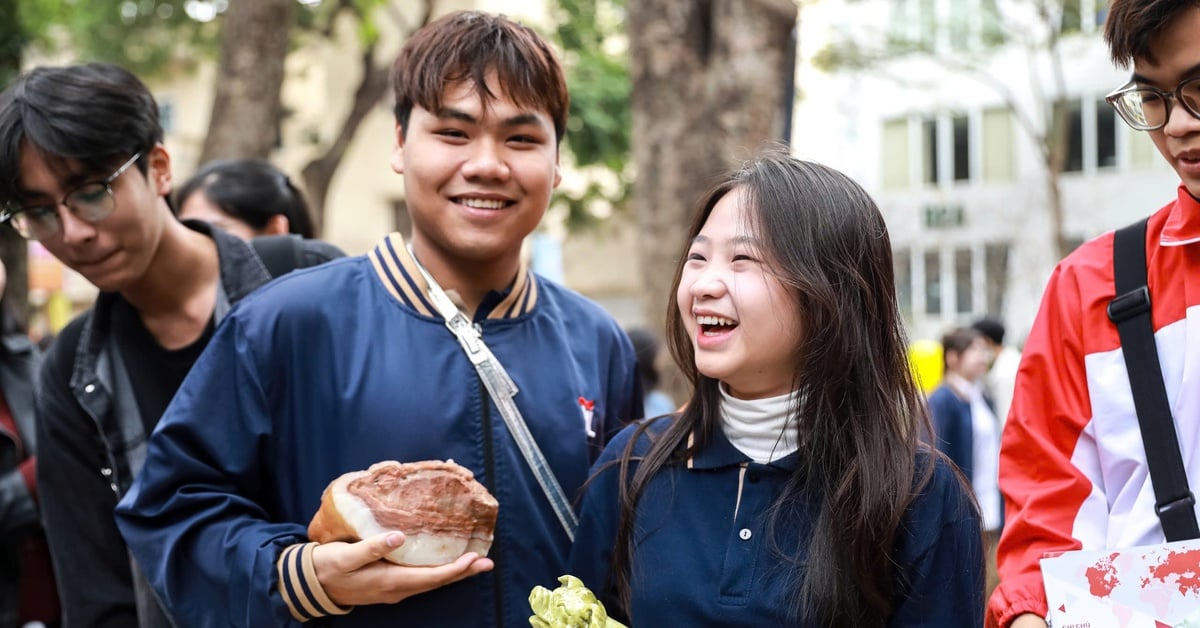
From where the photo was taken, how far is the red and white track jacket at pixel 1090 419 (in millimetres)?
2291

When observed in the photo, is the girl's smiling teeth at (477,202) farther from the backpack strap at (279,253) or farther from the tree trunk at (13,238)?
the tree trunk at (13,238)

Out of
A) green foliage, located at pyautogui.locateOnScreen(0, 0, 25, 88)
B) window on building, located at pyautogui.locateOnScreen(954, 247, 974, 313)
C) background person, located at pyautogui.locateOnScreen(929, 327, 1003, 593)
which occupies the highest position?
green foliage, located at pyautogui.locateOnScreen(0, 0, 25, 88)

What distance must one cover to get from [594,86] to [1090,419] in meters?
13.7

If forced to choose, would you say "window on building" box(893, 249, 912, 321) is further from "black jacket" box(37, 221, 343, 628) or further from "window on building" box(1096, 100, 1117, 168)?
"black jacket" box(37, 221, 343, 628)

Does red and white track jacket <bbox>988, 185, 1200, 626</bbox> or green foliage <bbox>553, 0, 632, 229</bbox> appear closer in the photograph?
Result: red and white track jacket <bbox>988, 185, 1200, 626</bbox>

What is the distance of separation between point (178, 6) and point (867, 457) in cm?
1394

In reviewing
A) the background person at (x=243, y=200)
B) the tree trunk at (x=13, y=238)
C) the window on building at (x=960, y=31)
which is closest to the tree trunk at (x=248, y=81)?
the tree trunk at (x=13, y=238)

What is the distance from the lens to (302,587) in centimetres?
239

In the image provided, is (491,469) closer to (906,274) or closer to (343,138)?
(343,138)

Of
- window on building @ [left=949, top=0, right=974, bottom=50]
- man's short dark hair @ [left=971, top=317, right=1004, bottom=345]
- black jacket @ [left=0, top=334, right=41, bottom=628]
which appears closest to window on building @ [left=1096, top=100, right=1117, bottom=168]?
window on building @ [left=949, top=0, right=974, bottom=50]

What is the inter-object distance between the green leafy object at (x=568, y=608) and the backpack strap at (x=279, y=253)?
55.2 inches

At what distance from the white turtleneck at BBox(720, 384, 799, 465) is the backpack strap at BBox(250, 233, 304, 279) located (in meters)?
1.44

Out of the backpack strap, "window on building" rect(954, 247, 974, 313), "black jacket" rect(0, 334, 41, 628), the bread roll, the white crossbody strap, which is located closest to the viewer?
the bread roll

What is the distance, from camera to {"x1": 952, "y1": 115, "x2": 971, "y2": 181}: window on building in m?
28.3
